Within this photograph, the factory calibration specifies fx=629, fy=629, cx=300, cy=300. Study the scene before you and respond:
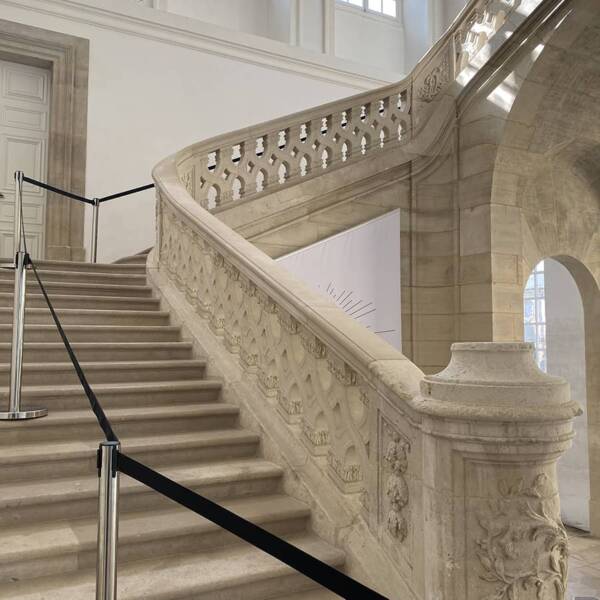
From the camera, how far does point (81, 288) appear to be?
5.49 m

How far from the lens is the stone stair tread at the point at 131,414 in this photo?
3.37m

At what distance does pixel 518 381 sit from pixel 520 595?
2.19 ft

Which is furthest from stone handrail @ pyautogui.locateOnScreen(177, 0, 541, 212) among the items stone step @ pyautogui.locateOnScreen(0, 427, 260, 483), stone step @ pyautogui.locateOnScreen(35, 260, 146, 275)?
stone step @ pyautogui.locateOnScreen(0, 427, 260, 483)

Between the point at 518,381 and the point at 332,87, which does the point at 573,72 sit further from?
the point at 518,381

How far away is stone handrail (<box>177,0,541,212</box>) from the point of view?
20.6ft


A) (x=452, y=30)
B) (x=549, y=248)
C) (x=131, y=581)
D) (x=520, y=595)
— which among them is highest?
A: (x=452, y=30)

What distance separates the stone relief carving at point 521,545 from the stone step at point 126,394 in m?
2.36

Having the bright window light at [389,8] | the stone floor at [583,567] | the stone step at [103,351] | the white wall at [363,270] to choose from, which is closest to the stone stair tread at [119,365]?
the stone step at [103,351]

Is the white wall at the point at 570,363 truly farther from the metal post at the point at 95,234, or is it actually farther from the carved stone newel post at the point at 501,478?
the carved stone newel post at the point at 501,478

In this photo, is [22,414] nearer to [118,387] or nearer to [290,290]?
[118,387]

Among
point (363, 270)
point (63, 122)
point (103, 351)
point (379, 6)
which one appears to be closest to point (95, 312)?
point (103, 351)

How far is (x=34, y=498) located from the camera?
9.09 feet

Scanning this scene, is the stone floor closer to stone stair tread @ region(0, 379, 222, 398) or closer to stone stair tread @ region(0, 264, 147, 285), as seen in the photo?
stone stair tread @ region(0, 379, 222, 398)

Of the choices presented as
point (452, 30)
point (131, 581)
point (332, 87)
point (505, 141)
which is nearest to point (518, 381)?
point (131, 581)
